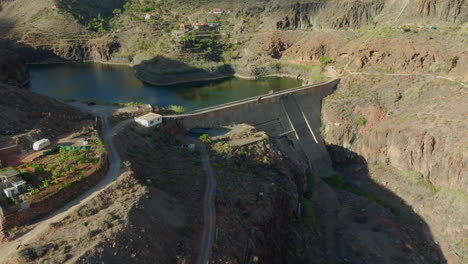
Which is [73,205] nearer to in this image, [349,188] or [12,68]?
[349,188]

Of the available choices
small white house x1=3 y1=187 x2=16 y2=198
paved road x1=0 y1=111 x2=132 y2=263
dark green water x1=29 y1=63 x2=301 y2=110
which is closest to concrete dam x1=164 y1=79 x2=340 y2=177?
paved road x1=0 y1=111 x2=132 y2=263

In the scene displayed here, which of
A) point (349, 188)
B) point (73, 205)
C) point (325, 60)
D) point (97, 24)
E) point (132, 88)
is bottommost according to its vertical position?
point (349, 188)

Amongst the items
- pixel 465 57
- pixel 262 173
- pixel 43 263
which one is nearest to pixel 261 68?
pixel 465 57

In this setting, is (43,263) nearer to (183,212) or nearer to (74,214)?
(74,214)

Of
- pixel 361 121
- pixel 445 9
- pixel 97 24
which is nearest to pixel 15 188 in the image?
pixel 361 121

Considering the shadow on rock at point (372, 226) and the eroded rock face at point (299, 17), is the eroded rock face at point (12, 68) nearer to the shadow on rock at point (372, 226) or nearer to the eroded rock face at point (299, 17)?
the eroded rock face at point (299, 17)

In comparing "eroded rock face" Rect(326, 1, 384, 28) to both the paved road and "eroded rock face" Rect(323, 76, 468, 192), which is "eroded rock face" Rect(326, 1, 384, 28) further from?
the paved road

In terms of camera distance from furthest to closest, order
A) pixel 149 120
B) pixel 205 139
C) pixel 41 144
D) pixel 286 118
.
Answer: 1. pixel 286 118
2. pixel 205 139
3. pixel 149 120
4. pixel 41 144
